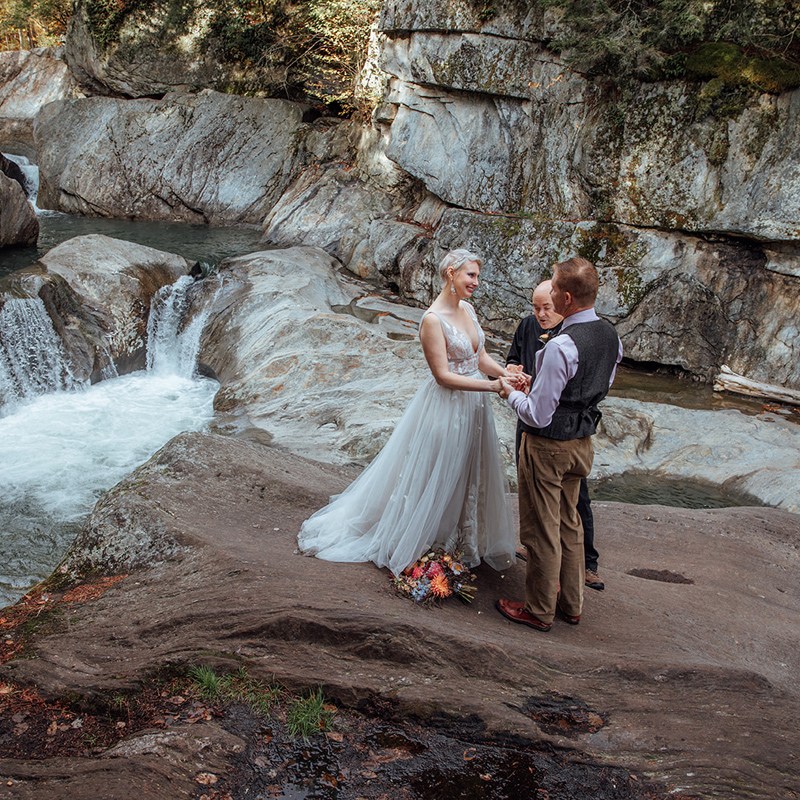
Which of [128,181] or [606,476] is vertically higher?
[128,181]

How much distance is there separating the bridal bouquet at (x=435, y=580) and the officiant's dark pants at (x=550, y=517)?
397 mm

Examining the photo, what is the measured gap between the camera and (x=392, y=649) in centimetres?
372

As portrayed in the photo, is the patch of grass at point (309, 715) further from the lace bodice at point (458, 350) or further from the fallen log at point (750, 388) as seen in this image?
the fallen log at point (750, 388)

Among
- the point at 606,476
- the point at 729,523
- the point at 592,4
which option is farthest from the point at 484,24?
the point at 729,523

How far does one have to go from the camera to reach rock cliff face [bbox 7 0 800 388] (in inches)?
466

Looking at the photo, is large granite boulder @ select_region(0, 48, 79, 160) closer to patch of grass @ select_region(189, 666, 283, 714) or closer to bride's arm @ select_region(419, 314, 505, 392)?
bride's arm @ select_region(419, 314, 505, 392)

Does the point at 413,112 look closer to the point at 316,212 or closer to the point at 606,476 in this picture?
the point at 316,212

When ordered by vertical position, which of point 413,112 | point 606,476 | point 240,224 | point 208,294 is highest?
point 413,112

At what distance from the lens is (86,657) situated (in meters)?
3.79

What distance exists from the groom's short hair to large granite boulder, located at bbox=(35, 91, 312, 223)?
16368mm

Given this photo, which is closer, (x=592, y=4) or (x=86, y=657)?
(x=86, y=657)

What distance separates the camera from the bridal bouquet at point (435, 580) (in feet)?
14.4

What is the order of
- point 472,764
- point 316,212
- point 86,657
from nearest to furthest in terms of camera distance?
point 472,764 → point 86,657 → point 316,212

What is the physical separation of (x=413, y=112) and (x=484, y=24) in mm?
2243
